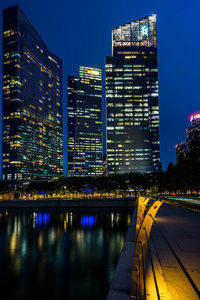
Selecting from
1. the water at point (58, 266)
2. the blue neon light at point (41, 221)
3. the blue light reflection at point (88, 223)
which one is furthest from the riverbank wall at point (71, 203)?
the water at point (58, 266)

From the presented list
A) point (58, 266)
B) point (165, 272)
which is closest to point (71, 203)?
point (58, 266)

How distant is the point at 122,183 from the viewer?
423 feet

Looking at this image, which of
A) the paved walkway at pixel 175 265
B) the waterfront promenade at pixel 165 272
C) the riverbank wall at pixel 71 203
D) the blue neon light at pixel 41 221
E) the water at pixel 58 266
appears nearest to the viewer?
the waterfront promenade at pixel 165 272

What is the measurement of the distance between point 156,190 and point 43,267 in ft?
429

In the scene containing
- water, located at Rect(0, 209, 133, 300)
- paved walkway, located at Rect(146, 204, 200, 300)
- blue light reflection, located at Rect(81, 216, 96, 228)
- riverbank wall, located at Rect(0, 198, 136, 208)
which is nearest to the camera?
paved walkway, located at Rect(146, 204, 200, 300)

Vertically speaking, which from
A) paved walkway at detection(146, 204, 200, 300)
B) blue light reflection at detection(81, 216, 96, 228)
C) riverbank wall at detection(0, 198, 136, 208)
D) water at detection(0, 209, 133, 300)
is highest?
paved walkway at detection(146, 204, 200, 300)

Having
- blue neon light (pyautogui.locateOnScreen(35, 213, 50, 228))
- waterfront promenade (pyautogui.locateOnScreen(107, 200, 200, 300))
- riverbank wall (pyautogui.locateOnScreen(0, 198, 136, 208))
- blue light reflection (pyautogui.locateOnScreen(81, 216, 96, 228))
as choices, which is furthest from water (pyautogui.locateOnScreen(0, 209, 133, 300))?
riverbank wall (pyautogui.locateOnScreen(0, 198, 136, 208))

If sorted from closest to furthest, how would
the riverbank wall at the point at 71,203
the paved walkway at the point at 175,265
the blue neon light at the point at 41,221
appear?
the paved walkway at the point at 175,265
the blue neon light at the point at 41,221
the riverbank wall at the point at 71,203

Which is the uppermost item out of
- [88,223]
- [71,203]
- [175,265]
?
[175,265]

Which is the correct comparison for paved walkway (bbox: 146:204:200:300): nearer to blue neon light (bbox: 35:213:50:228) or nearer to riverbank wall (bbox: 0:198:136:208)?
blue neon light (bbox: 35:213:50:228)

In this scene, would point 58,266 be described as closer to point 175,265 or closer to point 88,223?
point 175,265

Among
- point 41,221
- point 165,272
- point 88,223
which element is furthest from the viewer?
point 41,221

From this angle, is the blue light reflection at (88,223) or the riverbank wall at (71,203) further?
the riverbank wall at (71,203)

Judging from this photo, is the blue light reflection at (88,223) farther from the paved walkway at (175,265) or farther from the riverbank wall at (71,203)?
the riverbank wall at (71,203)
